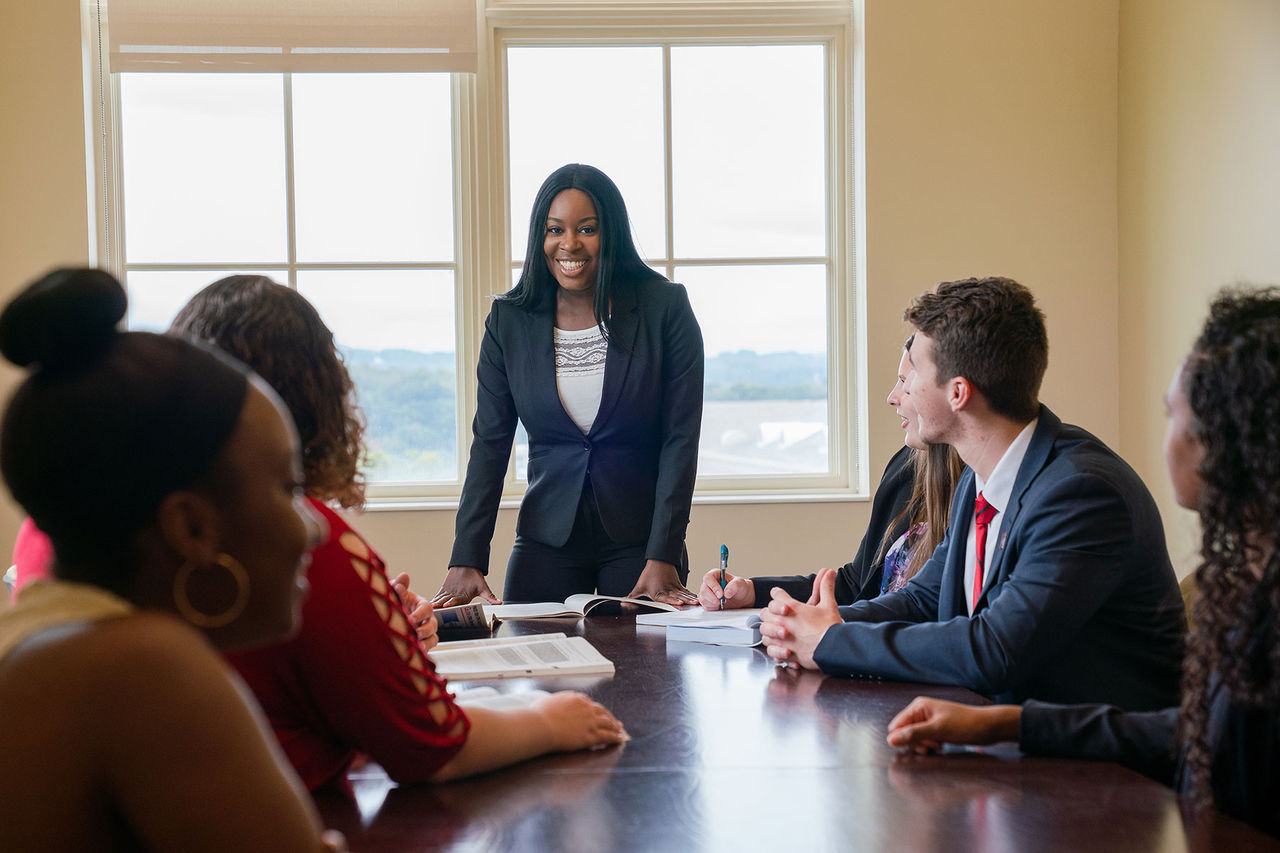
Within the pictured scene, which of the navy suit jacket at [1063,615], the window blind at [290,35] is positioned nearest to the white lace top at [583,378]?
the navy suit jacket at [1063,615]

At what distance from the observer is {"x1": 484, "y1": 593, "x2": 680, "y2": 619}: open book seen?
8.05 ft

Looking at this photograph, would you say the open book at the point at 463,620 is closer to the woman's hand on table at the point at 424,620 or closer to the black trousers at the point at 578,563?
the woman's hand on table at the point at 424,620

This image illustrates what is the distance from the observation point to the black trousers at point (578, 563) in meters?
2.76

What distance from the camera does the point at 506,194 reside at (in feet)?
14.3

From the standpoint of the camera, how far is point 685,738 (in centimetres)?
142

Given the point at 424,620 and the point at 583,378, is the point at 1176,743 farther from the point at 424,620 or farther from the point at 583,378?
the point at 583,378

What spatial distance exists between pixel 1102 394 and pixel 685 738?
3496mm

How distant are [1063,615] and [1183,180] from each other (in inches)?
108

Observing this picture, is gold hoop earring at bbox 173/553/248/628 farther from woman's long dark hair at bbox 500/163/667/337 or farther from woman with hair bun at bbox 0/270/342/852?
woman's long dark hair at bbox 500/163/667/337

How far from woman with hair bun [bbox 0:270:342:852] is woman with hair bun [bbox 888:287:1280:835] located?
91 centimetres

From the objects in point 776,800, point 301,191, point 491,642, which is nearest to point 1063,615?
point 776,800

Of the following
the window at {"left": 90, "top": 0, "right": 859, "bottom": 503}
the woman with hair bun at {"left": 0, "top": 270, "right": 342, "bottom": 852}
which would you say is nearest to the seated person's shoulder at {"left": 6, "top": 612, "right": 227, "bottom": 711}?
the woman with hair bun at {"left": 0, "top": 270, "right": 342, "bottom": 852}

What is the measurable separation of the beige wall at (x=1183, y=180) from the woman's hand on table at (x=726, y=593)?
142cm

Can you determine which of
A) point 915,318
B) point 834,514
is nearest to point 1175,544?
point 834,514
